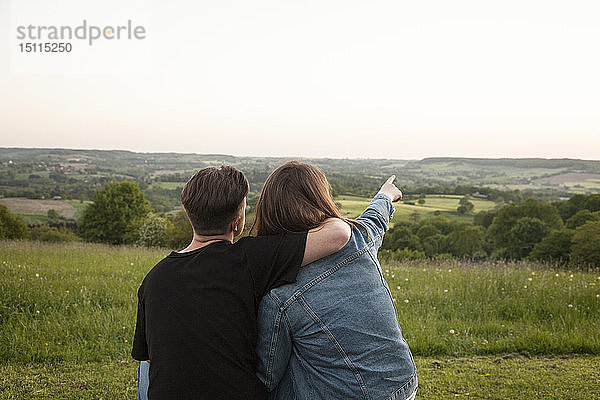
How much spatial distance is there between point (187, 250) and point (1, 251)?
10.5 metres

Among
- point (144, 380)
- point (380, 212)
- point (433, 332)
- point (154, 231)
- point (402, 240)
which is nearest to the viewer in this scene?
point (144, 380)

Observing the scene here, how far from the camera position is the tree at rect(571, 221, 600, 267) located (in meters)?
21.1

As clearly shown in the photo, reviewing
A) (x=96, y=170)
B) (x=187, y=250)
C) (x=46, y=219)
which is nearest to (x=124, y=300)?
(x=187, y=250)

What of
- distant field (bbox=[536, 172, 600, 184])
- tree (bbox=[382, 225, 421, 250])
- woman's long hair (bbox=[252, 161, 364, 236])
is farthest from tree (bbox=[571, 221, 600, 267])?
woman's long hair (bbox=[252, 161, 364, 236])

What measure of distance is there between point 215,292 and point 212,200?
16.8 inches

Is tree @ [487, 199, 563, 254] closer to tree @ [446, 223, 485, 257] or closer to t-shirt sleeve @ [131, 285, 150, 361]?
tree @ [446, 223, 485, 257]

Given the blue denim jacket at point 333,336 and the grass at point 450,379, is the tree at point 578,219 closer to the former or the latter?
the grass at point 450,379

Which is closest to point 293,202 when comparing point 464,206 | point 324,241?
point 324,241

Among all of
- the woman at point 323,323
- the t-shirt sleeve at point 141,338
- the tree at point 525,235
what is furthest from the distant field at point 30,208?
the woman at point 323,323

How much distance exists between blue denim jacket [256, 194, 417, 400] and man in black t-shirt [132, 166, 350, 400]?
7 cm

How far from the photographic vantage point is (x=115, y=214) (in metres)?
42.8

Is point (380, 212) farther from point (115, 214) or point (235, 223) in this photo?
point (115, 214)

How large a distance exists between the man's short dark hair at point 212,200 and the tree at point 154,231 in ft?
125

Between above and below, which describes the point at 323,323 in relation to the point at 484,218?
above
